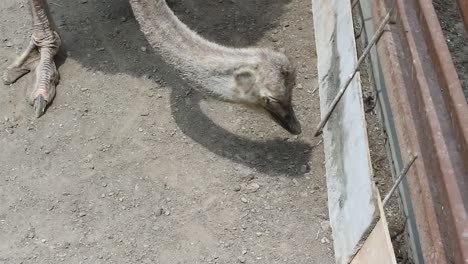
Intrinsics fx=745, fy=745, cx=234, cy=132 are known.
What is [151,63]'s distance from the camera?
15.5 ft

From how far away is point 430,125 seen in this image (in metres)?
2.62

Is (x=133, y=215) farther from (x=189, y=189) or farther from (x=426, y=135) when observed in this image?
(x=426, y=135)

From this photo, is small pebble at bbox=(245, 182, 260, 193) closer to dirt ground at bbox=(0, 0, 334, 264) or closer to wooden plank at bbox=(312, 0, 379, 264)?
dirt ground at bbox=(0, 0, 334, 264)

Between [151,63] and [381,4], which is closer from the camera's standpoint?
[381,4]

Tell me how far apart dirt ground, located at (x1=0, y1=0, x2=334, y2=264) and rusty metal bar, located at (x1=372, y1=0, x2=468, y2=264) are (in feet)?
3.21

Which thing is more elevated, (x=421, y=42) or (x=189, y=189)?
(x=421, y=42)

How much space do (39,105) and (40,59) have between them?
1.22ft

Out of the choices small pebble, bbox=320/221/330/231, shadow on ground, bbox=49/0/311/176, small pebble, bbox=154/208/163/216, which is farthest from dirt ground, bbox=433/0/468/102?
small pebble, bbox=154/208/163/216

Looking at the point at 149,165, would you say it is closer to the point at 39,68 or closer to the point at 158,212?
the point at 158,212

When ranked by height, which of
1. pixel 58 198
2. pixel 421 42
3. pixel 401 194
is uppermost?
pixel 421 42

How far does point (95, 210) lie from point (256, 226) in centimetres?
84

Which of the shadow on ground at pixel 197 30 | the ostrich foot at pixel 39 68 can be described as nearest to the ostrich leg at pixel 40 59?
the ostrich foot at pixel 39 68

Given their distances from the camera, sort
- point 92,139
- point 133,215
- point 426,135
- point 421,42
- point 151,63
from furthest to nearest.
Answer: point 151,63, point 92,139, point 133,215, point 421,42, point 426,135

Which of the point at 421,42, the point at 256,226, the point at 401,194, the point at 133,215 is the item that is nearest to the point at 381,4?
the point at 421,42
